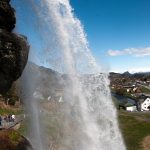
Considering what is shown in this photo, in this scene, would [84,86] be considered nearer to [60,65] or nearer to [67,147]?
[60,65]

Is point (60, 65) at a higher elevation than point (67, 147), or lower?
higher

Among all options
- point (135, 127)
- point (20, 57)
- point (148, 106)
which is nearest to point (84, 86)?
point (20, 57)

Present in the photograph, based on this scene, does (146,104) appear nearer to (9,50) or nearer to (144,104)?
(144,104)

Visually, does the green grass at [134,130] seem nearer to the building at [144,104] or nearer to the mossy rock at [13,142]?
the mossy rock at [13,142]

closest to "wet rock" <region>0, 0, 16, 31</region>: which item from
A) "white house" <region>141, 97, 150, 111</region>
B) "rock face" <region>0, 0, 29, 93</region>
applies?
"rock face" <region>0, 0, 29, 93</region>

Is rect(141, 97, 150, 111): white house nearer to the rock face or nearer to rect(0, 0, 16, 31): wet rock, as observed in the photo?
the rock face

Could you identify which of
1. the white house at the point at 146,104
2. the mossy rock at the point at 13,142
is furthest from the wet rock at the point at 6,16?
the white house at the point at 146,104
